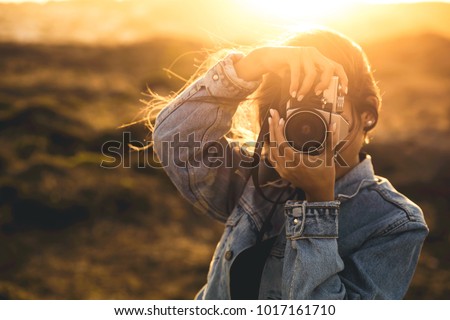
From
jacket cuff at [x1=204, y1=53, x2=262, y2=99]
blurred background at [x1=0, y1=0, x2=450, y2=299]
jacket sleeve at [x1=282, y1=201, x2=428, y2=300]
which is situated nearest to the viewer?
jacket sleeve at [x1=282, y1=201, x2=428, y2=300]

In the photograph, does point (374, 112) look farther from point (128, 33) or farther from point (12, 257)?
point (128, 33)

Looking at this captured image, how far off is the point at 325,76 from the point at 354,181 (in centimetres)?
30

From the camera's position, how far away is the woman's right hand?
135cm

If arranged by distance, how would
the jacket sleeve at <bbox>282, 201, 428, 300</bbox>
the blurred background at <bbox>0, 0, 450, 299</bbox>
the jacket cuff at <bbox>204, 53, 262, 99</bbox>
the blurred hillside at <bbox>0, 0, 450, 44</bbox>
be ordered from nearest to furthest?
the jacket sleeve at <bbox>282, 201, 428, 300</bbox> → the jacket cuff at <bbox>204, 53, 262, 99</bbox> → the blurred background at <bbox>0, 0, 450, 299</bbox> → the blurred hillside at <bbox>0, 0, 450, 44</bbox>

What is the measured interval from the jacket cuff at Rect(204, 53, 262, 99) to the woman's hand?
126mm

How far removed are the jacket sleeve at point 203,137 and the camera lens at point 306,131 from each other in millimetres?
178

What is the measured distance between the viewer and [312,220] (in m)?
1.29

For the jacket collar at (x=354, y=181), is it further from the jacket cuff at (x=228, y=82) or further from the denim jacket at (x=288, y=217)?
the jacket cuff at (x=228, y=82)

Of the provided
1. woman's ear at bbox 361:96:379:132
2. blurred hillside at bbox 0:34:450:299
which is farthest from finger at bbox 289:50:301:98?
blurred hillside at bbox 0:34:450:299

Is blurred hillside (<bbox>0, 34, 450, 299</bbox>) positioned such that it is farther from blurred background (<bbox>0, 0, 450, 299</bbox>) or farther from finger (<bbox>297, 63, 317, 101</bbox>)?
finger (<bbox>297, 63, 317, 101</bbox>)

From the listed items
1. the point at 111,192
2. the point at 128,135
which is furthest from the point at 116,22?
the point at 111,192

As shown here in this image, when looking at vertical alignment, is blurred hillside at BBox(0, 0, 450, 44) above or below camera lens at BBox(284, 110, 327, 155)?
below

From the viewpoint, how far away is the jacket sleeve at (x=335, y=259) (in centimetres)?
125
